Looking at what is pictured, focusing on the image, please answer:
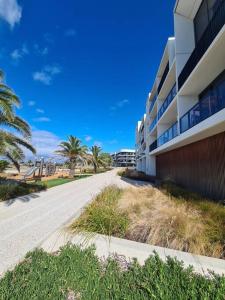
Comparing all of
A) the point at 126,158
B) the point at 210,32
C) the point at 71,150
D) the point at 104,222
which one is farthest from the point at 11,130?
the point at 126,158

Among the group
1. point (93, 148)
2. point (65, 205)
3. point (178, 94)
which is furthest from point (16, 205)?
point (93, 148)

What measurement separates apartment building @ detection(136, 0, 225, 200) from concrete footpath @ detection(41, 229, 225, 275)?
5.21 meters

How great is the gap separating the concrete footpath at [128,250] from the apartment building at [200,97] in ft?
17.1

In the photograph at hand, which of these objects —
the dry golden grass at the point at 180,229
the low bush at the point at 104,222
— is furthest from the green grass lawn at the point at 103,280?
the low bush at the point at 104,222

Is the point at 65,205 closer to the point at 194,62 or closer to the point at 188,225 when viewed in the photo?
the point at 188,225

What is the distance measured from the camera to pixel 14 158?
11.7 meters

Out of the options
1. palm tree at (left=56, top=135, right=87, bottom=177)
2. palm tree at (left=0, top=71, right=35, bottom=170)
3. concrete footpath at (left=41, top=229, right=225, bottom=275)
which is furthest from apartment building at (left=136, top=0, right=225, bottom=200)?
palm tree at (left=56, top=135, right=87, bottom=177)

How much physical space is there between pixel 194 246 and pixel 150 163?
23.8m

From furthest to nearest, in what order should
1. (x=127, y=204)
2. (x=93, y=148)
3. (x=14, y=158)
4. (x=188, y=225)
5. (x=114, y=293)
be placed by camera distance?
(x=93, y=148) → (x=14, y=158) → (x=127, y=204) → (x=188, y=225) → (x=114, y=293)

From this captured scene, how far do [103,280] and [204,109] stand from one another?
27.3 ft

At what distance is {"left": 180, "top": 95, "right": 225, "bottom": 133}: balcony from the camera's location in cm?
760

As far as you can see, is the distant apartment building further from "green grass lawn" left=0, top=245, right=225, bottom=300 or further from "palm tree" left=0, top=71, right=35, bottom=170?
"green grass lawn" left=0, top=245, right=225, bottom=300

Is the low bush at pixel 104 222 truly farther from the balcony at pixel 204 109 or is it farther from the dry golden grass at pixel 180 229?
the balcony at pixel 204 109

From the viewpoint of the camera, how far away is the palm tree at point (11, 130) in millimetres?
9562
